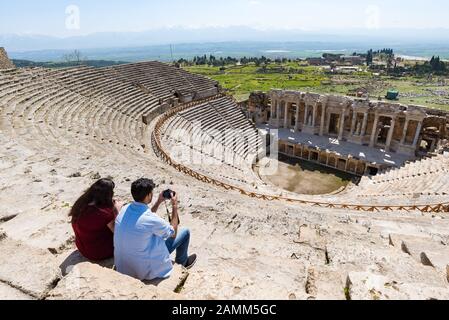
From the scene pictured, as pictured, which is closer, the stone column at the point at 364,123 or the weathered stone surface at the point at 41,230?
the weathered stone surface at the point at 41,230

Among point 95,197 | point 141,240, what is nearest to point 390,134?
point 141,240

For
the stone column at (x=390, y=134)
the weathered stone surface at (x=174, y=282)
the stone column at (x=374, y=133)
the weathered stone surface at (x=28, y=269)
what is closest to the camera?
the weathered stone surface at (x=28, y=269)

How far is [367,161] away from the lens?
27.4m

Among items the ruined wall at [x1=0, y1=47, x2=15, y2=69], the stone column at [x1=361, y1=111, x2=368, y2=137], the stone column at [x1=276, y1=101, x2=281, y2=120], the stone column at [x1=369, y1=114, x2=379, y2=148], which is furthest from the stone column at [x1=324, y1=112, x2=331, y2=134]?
the ruined wall at [x1=0, y1=47, x2=15, y2=69]

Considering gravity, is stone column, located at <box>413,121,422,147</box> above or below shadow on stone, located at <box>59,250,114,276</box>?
below

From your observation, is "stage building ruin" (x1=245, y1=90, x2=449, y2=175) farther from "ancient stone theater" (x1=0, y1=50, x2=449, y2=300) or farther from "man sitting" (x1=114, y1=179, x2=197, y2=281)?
"man sitting" (x1=114, y1=179, x2=197, y2=281)

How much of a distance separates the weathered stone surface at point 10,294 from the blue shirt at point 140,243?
112cm

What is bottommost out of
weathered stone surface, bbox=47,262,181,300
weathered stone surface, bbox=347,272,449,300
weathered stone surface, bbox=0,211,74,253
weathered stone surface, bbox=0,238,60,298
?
weathered stone surface, bbox=0,211,74,253

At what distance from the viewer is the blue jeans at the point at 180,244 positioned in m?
5.00

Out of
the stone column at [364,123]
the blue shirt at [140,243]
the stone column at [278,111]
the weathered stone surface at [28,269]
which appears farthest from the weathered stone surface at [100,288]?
the stone column at [278,111]

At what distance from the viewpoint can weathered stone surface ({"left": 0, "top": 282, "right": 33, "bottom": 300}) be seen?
340 centimetres

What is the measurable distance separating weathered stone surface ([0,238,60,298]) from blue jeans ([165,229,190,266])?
1.71 metres

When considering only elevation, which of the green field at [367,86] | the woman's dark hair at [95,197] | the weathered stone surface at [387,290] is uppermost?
the woman's dark hair at [95,197]

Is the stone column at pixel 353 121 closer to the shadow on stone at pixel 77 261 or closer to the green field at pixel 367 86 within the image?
the shadow on stone at pixel 77 261
